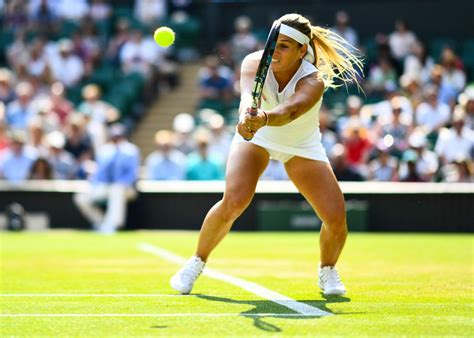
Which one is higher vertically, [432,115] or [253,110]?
[253,110]

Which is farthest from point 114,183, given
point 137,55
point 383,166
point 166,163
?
point 137,55

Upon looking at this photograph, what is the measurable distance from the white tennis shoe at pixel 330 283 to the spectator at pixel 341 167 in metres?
9.25

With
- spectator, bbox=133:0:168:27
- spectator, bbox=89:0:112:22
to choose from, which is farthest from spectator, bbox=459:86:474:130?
spectator, bbox=89:0:112:22

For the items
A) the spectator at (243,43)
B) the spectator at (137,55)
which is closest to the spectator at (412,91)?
the spectator at (243,43)

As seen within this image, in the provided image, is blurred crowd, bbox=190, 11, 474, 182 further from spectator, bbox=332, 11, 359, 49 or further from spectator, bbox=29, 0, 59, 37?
spectator, bbox=29, 0, 59, 37

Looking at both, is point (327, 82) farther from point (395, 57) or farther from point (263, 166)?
point (395, 57)

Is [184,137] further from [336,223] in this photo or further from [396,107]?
[336,223]

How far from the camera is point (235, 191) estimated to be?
26.5 feet

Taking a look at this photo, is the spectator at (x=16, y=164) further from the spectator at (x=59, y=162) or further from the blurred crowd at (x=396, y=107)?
the blurred crowd at (x=396, y=107)

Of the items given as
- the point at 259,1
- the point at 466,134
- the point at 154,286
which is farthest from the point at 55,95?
the point at 154,286

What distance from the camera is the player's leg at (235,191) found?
26.5ft

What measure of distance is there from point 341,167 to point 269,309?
417 inches

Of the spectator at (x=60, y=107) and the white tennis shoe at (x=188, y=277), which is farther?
the spectator at (x=60, y=107)

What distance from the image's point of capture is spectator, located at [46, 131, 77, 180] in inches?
776
